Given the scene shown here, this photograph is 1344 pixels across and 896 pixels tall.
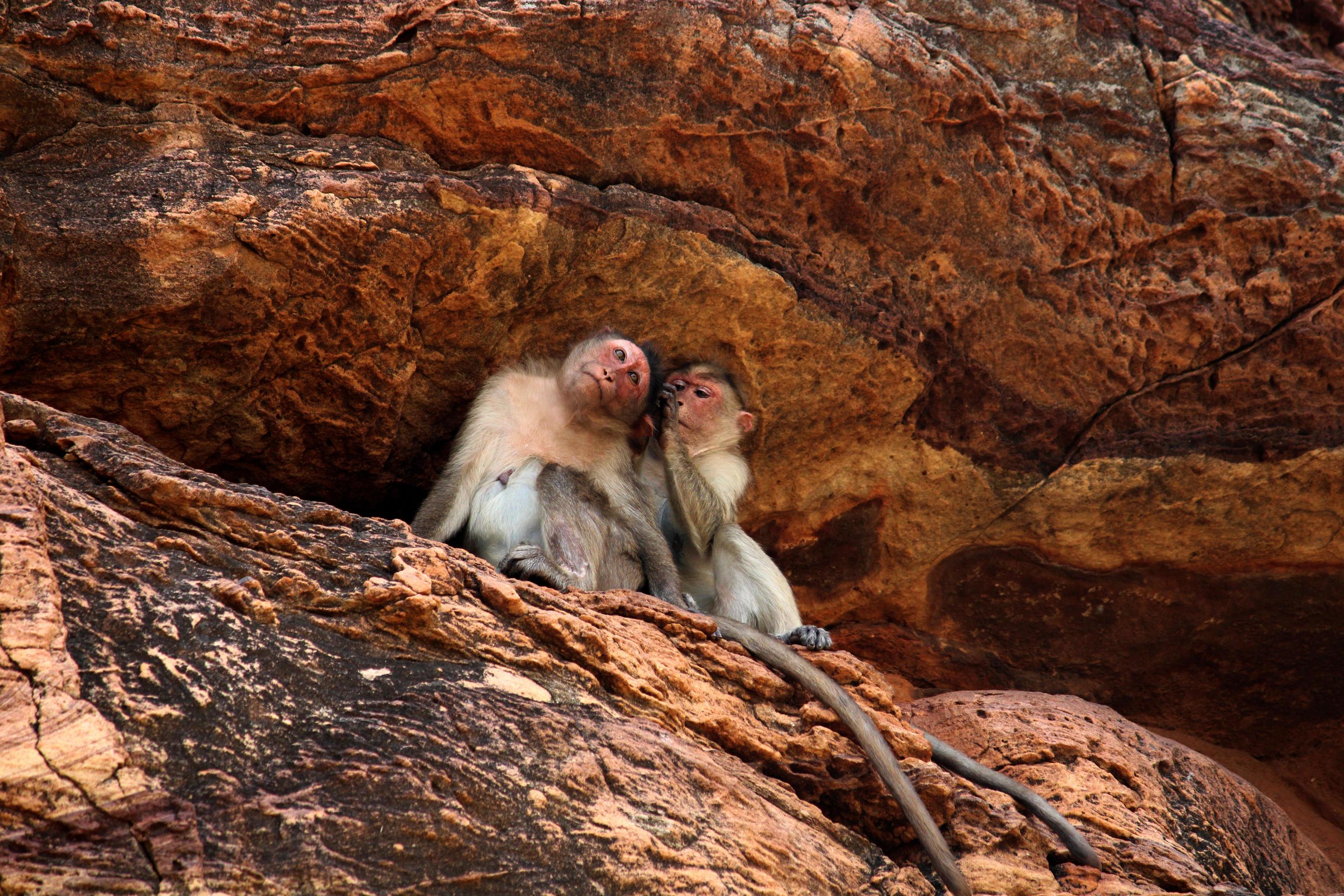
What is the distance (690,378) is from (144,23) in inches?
118

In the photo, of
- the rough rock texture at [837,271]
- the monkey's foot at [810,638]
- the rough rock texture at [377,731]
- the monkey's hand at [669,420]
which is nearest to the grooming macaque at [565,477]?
the monkey's hand at [669,420]

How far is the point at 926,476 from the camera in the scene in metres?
6.30

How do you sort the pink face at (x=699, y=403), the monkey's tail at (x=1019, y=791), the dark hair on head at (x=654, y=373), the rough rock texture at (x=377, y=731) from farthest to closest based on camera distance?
the pink face at (x=699, y=403), the dark hair on head at (x=654, y=373), the monkey's tail at (x=1019, y=791), the rough rock texture at (x=377, y=731)

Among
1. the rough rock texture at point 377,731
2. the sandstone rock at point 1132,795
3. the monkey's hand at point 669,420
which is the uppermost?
the monkey's hand at point 669,420

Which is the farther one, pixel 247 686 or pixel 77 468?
pixel 77 468

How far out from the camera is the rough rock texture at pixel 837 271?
4.62m

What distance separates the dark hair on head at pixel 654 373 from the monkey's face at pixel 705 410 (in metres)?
0.08

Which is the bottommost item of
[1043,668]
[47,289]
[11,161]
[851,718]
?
[1043,668]

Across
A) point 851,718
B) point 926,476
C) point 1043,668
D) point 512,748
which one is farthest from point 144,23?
point 1043,668

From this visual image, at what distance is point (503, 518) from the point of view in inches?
200

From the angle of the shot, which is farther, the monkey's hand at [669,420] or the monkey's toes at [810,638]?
the monkey's hand at [669,420]

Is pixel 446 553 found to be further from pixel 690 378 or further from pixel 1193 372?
pixel 1193 372

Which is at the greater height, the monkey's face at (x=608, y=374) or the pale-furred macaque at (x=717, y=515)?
the monkey's face at (x=608, y=374)

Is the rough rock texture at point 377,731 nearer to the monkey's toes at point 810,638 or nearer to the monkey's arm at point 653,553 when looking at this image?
the monkey's toes at point 810,638
